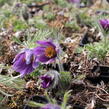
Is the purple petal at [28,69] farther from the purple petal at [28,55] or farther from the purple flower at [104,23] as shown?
the purple flower at [104,23]

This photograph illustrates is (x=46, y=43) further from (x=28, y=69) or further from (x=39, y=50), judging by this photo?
(x=28, y=69)

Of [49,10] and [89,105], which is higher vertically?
[49,10]

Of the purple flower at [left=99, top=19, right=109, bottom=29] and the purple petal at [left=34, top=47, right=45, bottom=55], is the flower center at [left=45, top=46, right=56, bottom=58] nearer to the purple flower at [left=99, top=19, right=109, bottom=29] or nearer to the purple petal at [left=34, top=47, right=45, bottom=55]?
the purple petal at [left=34, top=47, right=45, bottom=55]

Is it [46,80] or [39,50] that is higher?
[39,50]

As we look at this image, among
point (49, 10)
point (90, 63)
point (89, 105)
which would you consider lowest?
point (89, 105)

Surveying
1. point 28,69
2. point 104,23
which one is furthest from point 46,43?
point 104,23

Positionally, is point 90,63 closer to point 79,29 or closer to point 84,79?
point 84,79

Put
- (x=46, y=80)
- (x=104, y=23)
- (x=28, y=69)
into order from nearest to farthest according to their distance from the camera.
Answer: (x=46, y=80) → (x=28, y=69) → (x=104, y=23)

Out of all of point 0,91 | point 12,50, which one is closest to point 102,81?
point 0,91
